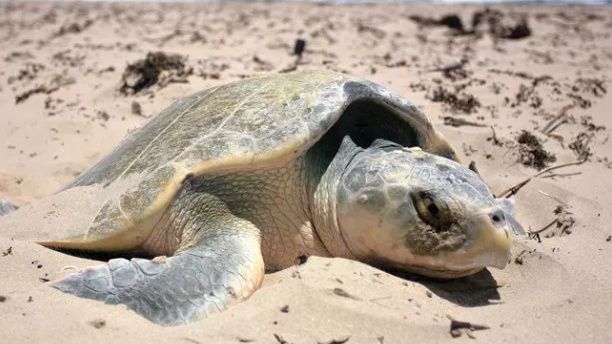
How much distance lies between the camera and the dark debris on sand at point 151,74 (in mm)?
4288

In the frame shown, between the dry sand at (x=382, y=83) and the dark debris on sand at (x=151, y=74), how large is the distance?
51mm

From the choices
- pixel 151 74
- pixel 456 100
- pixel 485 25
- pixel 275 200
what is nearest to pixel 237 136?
pixel 275 200

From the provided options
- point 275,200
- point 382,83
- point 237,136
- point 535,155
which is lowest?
point 535,155

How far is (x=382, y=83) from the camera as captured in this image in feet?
13.9

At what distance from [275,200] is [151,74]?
2719mm

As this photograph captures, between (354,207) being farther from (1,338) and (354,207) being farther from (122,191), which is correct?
(1,338)

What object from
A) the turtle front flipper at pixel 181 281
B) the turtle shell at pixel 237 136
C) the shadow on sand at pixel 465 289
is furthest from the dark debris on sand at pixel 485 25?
the turtle front flipper at pixel 181 281

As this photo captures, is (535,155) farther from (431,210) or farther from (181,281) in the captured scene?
(181,281)

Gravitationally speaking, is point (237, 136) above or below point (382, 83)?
above

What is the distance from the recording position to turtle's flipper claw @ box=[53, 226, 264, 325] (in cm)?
151

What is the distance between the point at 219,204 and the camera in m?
1.95

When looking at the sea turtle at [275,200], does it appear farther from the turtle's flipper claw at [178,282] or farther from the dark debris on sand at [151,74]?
the dark debris on sand at [151,74]

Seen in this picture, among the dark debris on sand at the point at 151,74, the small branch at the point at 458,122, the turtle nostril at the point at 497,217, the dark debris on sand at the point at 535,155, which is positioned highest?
the turtle nostril at the point at 497,217

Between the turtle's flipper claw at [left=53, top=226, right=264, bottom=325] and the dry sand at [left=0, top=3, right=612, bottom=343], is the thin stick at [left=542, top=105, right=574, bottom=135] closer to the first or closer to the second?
the dry sand at [left=0, top=3, right=612, bottom=343]
